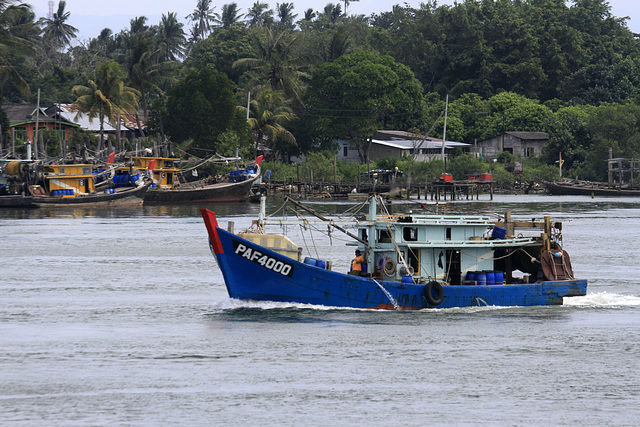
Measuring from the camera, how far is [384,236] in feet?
96.3

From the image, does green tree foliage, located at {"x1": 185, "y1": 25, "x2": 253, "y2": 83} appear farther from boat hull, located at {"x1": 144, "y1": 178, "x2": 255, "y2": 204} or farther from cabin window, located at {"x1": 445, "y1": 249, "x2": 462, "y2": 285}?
cabin window, located at {"x1": 445, "y1": 249, "x2": 462, "y2": 285}

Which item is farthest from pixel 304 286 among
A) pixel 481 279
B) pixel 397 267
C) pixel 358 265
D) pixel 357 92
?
pixel 357 92

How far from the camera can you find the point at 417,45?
13488 centimetres

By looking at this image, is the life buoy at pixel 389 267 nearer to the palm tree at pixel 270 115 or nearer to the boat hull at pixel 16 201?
the boat hull at pixel 16 201

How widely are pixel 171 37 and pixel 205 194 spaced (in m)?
57.3

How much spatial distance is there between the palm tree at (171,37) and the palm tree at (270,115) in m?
37.7

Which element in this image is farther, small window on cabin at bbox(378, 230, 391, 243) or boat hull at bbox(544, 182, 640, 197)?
boat hull at bbox(544, 182, 640, 197)

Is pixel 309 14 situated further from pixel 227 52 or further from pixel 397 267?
pixel 397 267

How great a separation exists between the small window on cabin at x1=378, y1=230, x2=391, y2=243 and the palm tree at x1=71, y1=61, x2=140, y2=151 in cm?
7118

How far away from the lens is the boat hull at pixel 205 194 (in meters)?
92.9

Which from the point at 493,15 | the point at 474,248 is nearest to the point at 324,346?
the point at 474,248

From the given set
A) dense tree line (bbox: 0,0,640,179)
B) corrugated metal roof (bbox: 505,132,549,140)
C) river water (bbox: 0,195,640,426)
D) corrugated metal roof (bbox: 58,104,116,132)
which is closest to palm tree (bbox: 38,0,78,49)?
dense tree line (bbox: 0,0,640,179)

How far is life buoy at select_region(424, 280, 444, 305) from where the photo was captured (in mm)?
28672

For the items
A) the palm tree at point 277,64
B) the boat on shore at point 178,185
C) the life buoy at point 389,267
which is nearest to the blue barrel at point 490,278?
the life buoy at point 389,267
